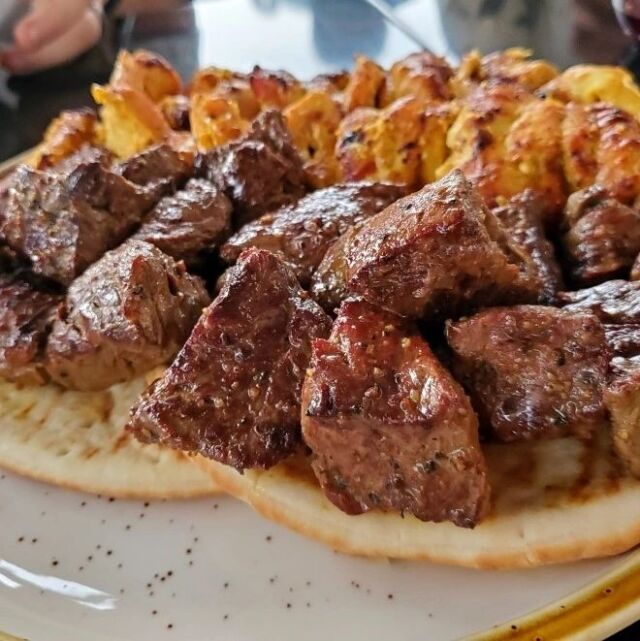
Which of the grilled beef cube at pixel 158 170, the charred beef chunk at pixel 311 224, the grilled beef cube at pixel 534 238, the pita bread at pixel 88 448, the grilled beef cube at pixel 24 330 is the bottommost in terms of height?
the pita bread at pixel 88 448

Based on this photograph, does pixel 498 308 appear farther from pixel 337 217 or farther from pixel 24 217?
pixel 24 217

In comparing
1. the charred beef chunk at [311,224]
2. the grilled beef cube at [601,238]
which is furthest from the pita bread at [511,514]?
the charred beef chunk at [311,224]

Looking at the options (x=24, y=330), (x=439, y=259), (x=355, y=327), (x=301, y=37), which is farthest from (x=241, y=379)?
(x=301, y=37)

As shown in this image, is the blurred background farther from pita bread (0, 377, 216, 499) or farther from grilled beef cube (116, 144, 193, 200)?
pita bread (0, 377, 216, 499)

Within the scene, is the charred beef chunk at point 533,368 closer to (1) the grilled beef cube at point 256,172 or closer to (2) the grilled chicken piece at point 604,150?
(2) the grilled chicken piece at point 604,150

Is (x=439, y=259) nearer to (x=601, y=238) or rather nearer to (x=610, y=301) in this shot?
(x=610, y=301)

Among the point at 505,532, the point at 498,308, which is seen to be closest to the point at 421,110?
the point at 498,308
